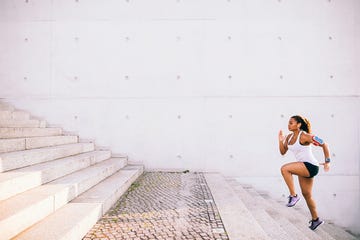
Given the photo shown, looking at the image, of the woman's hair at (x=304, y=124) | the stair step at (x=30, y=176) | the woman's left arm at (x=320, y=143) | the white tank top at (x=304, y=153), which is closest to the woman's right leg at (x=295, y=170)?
the white tank top at (x=304, y=153)

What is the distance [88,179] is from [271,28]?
18.3ft

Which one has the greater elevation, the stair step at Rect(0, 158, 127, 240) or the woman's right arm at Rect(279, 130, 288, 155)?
the woman's right arm at Rect(279, 130, 288, 155)

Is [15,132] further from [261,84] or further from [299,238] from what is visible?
[261,84]

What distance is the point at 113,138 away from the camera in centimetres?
624

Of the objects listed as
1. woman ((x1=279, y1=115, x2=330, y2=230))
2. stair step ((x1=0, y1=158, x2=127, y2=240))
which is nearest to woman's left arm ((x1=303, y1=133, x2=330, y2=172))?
woman ((x1=279, y1=115, x2=330, y2=230))

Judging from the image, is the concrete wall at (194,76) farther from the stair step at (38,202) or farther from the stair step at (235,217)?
the stair step at (38,202)

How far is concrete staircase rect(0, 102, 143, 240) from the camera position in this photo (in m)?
2.12

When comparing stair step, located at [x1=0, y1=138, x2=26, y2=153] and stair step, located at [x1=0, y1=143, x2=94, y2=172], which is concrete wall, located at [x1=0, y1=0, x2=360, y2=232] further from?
stair step, located at [x1=0, y1=138, x2=26, y2=153]

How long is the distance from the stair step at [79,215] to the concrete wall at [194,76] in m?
2.65

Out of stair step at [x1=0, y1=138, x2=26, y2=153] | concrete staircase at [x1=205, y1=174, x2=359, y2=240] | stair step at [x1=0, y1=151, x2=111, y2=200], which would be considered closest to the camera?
stair step at [x1=0, y1=151, x2=111, y2=200]

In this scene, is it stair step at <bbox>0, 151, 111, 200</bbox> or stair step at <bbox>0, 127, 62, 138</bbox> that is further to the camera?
stair step at <bbox>0, 127, 62, 138</bbox>

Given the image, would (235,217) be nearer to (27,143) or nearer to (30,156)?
(30,156)

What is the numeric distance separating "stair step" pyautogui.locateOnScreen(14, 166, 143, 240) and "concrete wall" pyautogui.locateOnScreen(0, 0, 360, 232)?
8.71ft

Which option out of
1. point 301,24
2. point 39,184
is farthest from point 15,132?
point 301,24
